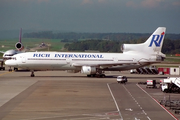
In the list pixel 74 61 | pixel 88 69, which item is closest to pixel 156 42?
pixel 88 69

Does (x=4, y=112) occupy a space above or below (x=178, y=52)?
below

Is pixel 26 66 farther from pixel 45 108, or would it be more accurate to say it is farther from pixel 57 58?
pixel 45 108

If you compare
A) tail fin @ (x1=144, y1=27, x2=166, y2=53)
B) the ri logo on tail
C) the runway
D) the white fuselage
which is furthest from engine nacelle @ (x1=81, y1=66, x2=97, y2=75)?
the runway

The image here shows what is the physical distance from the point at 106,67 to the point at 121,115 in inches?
1672

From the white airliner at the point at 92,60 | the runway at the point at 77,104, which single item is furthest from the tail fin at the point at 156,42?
the runway at the point at 77,104

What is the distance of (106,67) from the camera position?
248 feet

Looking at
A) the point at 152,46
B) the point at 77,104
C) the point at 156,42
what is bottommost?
the point at 77,104

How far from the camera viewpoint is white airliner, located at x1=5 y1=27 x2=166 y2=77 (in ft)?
238

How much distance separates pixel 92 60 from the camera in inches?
2963

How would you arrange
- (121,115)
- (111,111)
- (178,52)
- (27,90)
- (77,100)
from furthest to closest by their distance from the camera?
(178,52) → (27,90) → (77,100) → (111,111) → (121,115)

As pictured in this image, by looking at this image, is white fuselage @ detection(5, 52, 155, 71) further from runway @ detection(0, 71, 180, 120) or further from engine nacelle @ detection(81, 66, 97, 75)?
runway @ detection(0, 71, 180, 120)

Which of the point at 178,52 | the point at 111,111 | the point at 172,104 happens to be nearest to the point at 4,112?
the point at 111,111

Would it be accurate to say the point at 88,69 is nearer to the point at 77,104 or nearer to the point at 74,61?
the point at 74,61

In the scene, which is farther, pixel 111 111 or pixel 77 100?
pixel 77 100
